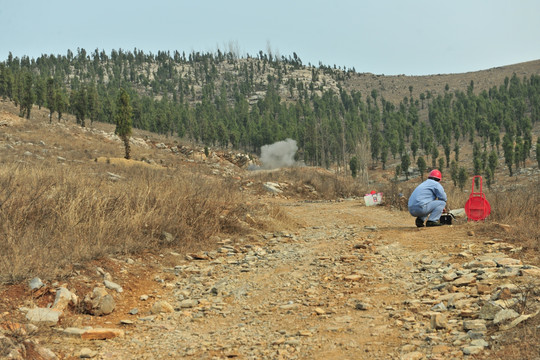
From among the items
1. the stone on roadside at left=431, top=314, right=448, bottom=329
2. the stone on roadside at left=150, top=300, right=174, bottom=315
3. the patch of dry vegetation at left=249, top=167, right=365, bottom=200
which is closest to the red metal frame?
the stone on roadside at left=431, top=314, right=448, bottom=329

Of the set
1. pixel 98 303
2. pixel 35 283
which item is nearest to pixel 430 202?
pixel 98 303

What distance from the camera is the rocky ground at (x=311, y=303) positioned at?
3320 millimetres

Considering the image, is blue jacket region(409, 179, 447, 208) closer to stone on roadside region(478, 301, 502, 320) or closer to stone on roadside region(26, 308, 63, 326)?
stone on roadside region(478, 301, 502, 320)

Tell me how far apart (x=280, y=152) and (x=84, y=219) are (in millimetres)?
79306

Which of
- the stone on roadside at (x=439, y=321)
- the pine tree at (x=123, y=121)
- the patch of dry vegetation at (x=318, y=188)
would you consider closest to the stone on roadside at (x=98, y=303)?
the stone on roadside at (x=439, y=321)

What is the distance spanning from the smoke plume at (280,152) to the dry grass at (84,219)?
72.8 m

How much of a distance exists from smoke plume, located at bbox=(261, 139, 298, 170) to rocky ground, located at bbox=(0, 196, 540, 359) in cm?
7489

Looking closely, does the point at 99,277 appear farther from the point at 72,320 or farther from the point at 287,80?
the point at 287,80

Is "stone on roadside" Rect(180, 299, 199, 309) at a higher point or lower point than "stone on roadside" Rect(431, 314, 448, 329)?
lower

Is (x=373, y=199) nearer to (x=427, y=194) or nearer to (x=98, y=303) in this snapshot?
(x=427, y=194)

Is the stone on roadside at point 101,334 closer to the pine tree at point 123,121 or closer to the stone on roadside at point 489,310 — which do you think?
the stone on roadside at point 489,310

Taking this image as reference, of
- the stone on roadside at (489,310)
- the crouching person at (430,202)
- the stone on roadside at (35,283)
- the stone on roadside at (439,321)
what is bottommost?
the stone on roadside at (439,321)

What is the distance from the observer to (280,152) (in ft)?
280

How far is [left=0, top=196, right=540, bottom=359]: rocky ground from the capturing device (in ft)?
10.9
